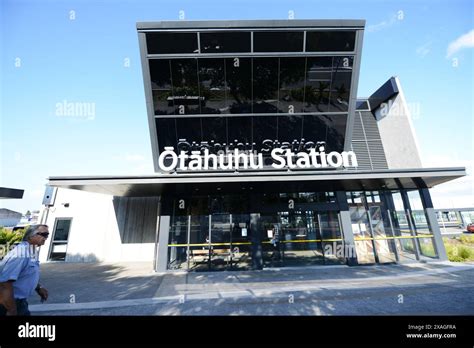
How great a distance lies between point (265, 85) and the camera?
11.5m

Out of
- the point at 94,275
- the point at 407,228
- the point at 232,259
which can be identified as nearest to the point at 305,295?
the point at 232,259

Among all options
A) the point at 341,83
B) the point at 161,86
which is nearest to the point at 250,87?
the point at 161,86

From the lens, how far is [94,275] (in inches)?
395

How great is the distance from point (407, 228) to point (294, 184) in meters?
6.96

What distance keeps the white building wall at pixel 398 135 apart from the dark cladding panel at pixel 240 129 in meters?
10.3

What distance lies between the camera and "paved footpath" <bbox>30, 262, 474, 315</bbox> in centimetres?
564

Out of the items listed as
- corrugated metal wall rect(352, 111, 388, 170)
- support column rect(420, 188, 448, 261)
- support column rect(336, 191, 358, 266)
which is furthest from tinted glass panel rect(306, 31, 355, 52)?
support column rect(420, 188, 448, 261)

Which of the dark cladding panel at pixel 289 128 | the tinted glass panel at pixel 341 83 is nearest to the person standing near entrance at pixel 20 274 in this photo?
the dark cladding panel at pixel 289 128

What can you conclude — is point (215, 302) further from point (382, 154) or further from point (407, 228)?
point (382, 154)

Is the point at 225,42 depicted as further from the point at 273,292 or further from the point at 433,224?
the point at 433,224

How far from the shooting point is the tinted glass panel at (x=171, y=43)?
10.5 metres

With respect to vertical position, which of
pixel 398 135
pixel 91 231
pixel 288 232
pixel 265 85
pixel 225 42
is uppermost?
pixel 225 42

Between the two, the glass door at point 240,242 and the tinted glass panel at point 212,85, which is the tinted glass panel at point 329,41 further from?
the glass door at point 240,242

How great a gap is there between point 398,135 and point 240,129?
11.3 m
